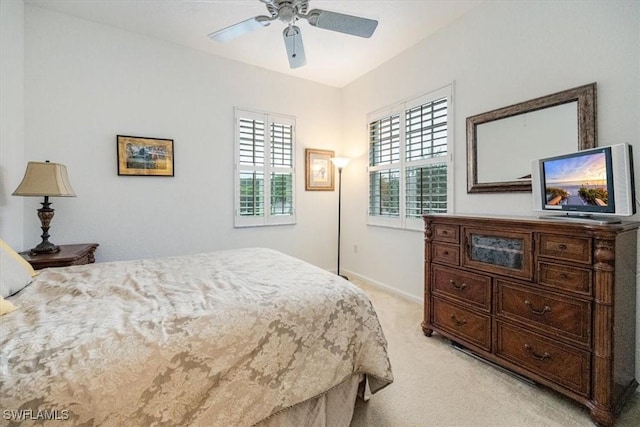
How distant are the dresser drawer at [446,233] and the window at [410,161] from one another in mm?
628

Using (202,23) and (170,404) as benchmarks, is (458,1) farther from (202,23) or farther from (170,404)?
(170,404)

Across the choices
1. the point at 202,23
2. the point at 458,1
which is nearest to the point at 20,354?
the point at 202,23

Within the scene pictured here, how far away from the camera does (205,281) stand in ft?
5.34

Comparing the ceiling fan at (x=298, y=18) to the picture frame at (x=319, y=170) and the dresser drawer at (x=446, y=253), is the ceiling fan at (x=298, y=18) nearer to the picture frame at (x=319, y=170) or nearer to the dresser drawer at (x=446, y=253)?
the dresser drawer at (x=446, y=253)

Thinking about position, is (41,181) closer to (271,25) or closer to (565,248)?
(271,25)

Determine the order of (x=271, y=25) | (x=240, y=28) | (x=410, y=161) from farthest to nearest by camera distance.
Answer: (x=410, y=161)
(x=271, y=25)
(x=240, y=28)

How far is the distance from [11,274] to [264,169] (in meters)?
2.70

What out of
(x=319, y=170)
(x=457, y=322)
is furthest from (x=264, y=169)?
(x=457, y=322)

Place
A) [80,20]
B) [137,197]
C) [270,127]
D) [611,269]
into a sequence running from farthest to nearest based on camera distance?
[270,127], [137,197], [80,20], [611,269]

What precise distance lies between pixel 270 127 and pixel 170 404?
136 inches

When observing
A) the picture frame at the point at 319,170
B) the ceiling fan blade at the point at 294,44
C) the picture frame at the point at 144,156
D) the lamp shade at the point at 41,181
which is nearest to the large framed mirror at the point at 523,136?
the ceiling fan blade at the point at 294,44

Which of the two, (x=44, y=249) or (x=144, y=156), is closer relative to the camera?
(x=44, y=249)

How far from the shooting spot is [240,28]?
2.06m

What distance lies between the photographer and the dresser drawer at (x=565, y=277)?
1.56m
